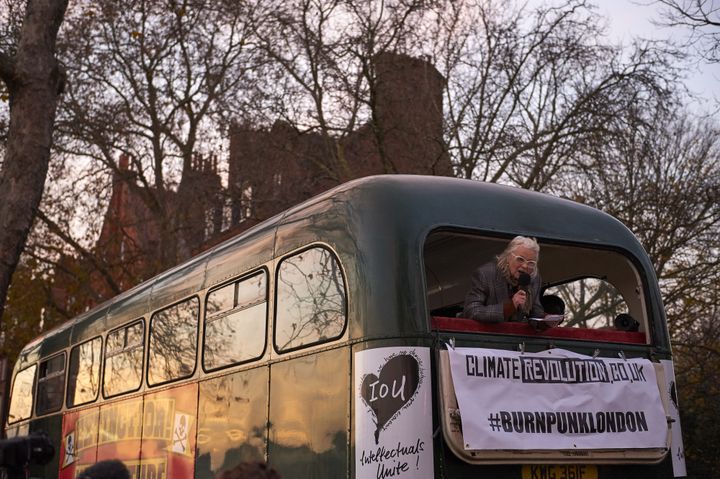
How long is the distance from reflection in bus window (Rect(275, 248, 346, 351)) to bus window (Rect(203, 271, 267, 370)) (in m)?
0.29

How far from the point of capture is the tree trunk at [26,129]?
40.4ft

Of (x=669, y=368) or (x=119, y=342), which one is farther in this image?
(x=119, y=342)

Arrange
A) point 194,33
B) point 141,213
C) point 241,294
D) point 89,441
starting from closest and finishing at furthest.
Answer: point 241,294
point 89,441
point 194,33
point 141,213

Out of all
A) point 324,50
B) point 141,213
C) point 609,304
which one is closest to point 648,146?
point 324,50

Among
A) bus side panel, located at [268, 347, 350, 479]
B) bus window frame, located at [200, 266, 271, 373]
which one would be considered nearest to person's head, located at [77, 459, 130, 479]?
bus side panel, located at [268, 347, 350, 479]

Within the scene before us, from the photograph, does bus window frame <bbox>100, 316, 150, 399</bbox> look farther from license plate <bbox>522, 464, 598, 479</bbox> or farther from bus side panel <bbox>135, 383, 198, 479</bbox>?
license plate <bbox>522, 464, 598, 479</bbox>

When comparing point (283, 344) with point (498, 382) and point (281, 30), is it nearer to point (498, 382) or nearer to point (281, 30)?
point (498, 382)

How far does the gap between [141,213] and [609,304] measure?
1764 cm

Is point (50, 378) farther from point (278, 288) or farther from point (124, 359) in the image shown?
point (278, 288)

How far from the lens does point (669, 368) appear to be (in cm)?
695

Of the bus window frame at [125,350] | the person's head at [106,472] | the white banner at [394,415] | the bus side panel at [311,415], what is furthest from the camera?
the bus window frame at [125,350]

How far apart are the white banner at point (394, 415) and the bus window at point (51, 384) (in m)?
7.92

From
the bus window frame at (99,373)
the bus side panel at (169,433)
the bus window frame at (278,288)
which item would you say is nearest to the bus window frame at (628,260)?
the bus window frame at (278,288)

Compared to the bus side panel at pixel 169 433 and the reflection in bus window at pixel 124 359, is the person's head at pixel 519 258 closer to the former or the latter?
the bus side panel at pixel 169 433
